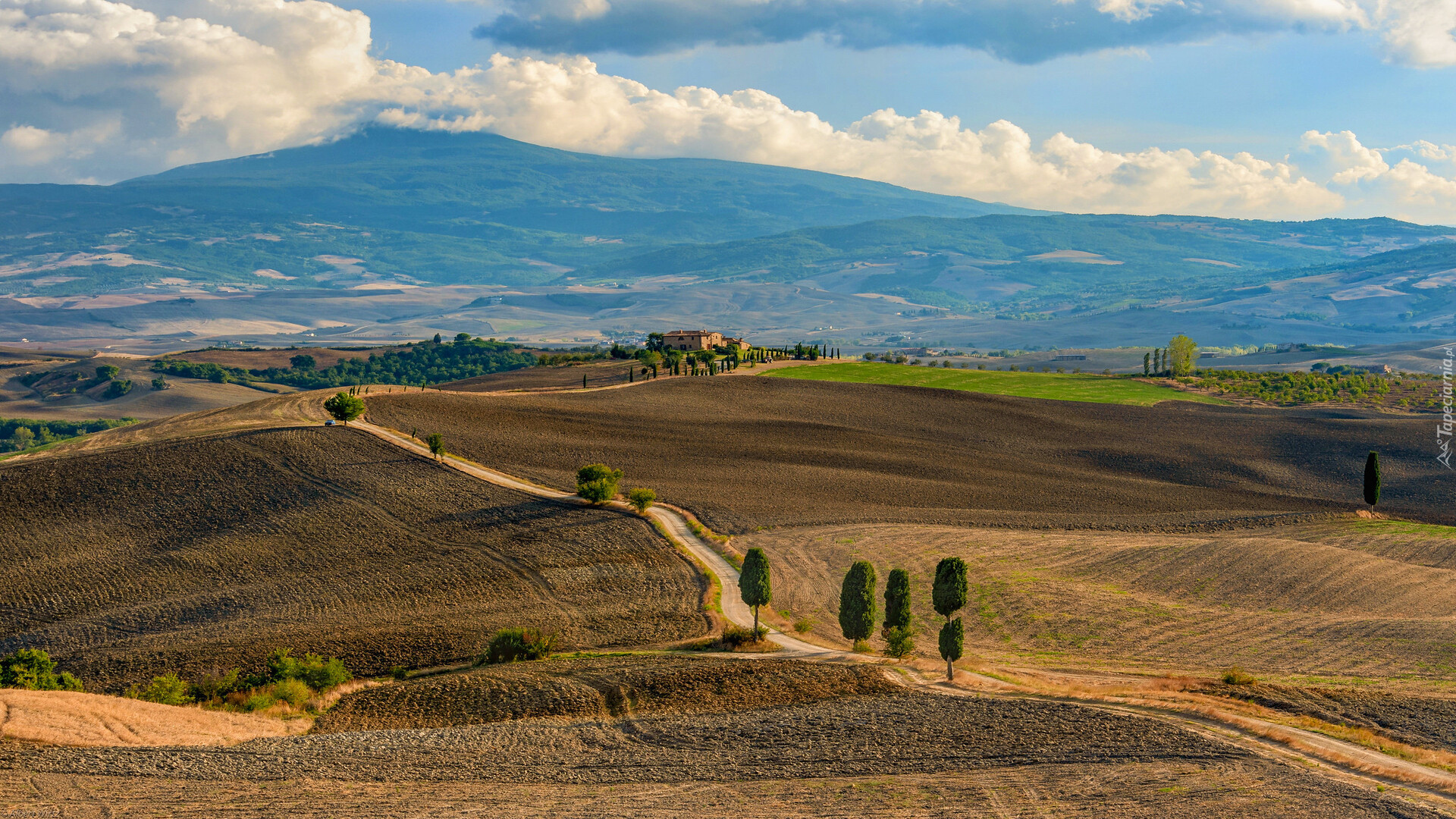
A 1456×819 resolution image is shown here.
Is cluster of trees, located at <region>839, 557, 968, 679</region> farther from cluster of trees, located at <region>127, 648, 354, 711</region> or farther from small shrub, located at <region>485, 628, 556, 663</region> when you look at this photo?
cluster of trees, located at <region>127, 648, 354, 711</region>

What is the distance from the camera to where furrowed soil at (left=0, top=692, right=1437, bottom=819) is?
26.6 metres

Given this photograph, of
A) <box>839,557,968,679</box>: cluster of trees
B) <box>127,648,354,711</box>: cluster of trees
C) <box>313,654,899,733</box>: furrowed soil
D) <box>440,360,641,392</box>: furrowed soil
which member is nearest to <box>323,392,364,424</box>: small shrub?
<box>440,360,641,392</box>: furrowed soil

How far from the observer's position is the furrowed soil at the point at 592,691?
119 feet

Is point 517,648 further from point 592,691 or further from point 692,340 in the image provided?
point 692,340

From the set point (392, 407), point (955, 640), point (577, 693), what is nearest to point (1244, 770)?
point (955, 640)

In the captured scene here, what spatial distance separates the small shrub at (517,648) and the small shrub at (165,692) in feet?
40.2

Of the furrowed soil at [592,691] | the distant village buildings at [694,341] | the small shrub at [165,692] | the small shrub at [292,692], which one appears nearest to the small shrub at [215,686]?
the small shrub at [165,692]

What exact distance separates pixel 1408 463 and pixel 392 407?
314ft

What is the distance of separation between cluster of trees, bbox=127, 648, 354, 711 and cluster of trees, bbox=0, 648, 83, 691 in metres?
2.92

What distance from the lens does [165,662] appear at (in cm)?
4519

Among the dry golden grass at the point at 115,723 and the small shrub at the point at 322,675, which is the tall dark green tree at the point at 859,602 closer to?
the small shrub at the point at 322,675

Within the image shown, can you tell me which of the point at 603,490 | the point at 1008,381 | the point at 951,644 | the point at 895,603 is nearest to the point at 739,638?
the point at 895,603

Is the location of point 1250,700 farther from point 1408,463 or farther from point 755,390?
point 755,390

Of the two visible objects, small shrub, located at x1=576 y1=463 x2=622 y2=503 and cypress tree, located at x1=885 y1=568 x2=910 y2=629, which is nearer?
cypress tree, located at x1=885 y1=568 x2=910 y2=629
